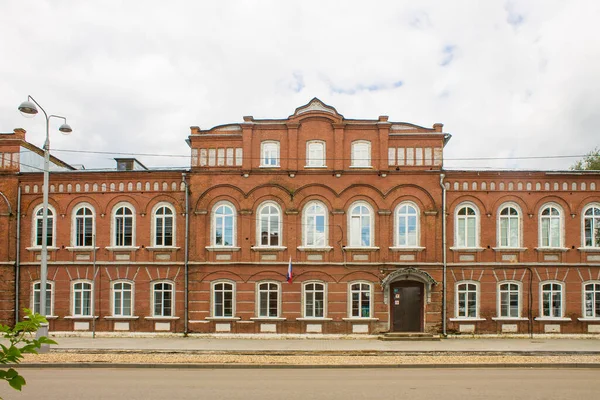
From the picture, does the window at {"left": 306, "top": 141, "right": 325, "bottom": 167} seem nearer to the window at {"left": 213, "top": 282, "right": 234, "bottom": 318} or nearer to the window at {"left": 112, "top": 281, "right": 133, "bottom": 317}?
the window at {"left": 213, "top": 282, "right": 234, "bottom": 318}

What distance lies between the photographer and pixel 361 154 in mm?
24188

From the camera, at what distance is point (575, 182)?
23906 mm

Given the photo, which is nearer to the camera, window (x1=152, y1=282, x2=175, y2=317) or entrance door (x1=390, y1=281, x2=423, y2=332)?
entrance door (x1=390, y1=281, x2=423, y2=332)

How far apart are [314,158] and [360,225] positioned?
11.9 feet

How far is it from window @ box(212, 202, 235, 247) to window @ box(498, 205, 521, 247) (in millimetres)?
12040

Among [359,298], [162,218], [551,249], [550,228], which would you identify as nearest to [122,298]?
[162,218]

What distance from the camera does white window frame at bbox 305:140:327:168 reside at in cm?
2412
